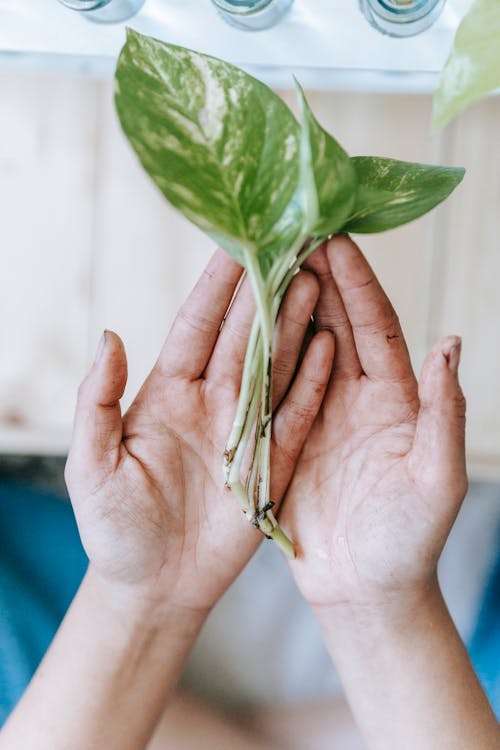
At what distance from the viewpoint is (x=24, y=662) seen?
2.86ft

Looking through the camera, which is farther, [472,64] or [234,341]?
[234,341]

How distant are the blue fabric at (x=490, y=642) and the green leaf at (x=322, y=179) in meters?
0.68

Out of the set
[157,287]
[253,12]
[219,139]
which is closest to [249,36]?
[253,12]

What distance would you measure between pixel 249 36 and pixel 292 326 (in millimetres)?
191

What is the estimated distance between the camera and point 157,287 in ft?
2.96

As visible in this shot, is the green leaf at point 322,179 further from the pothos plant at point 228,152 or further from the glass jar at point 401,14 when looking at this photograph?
the glass jar at point 401,14

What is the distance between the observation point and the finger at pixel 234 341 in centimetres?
53

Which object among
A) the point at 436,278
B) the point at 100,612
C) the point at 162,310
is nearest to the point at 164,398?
the point at 100,612

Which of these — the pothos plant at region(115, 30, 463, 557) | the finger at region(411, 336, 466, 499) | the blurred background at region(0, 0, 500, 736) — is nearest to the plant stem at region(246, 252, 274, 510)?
the pothos plant at region(115, 30, 463, 557)

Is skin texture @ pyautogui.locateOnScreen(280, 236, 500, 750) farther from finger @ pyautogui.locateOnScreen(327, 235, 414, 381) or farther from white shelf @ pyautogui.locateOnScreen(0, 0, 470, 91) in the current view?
white shelf @ pyautogui.locateOnScreen(0, 0, 470, 91)

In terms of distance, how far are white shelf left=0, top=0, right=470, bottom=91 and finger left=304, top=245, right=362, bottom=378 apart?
12 centimetres

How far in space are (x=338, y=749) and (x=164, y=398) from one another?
554mm

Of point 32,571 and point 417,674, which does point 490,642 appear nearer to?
point 417,674

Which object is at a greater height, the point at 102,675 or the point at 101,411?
the point at 101,411
